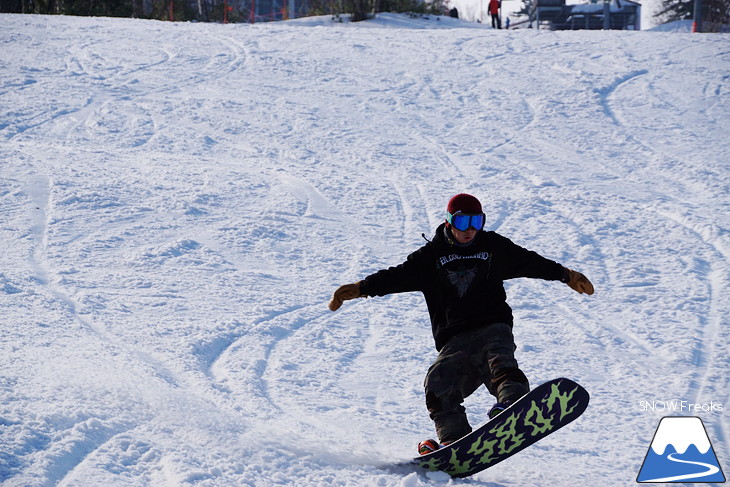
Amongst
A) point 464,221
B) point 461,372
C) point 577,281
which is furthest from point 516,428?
point 464,221

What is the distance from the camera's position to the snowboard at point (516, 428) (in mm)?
3963

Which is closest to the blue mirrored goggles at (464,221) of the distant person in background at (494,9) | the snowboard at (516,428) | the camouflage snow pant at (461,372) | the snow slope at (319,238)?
the camouflage snow pant at (461,372)

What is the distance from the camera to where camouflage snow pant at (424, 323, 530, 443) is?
433 cm

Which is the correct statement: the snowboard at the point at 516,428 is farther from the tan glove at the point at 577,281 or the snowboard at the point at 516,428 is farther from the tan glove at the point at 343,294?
the tan glove at the point at 343,294

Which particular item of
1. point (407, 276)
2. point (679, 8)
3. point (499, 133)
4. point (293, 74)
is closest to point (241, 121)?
point (293, 74)

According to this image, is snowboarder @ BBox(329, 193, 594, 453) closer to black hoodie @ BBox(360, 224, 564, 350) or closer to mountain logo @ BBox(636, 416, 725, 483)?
black hoodie @ BBox(360, 224, 564, 350)

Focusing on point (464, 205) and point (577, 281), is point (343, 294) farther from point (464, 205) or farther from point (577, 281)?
point (577, 281)

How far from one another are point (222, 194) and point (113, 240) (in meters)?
1.87

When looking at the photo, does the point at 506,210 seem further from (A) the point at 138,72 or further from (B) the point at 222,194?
(A) the point at 138,72

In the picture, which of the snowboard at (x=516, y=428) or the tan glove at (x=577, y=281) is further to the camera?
the tan glove at (x=577, y=281)

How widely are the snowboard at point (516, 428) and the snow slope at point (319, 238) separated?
15 centimetres

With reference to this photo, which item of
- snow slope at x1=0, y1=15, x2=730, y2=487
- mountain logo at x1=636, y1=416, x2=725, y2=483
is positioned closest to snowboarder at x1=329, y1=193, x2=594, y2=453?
snow slope at x1=0, y1=15, x2=730, y2=487

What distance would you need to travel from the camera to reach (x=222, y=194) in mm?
10125

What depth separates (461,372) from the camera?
4414mm
